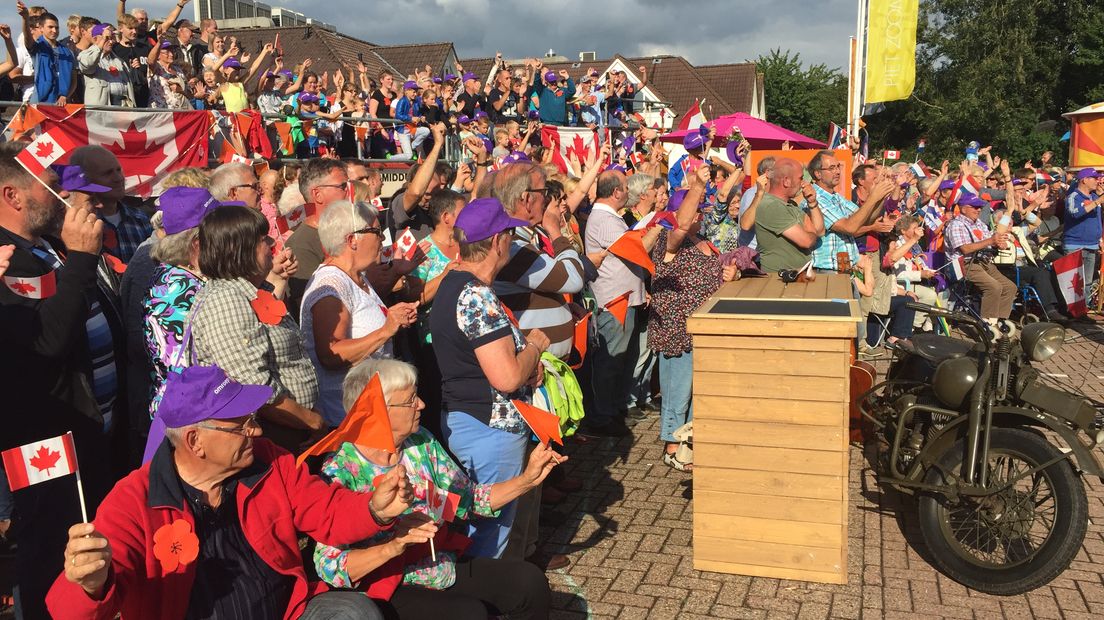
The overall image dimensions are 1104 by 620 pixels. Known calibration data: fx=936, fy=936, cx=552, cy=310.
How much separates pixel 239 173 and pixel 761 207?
356 cm

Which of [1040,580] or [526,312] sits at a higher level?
[526,312]

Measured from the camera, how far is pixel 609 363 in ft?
23.6

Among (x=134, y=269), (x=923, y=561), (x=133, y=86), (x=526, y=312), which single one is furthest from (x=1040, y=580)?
(x=133, y=86)

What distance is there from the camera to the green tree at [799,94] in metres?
57.2

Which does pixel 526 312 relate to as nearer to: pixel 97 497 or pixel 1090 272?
pixel 97 497

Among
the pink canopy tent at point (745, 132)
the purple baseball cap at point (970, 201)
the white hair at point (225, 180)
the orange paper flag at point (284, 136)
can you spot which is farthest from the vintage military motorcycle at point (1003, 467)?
the pink canopy tent at point (745, 132)

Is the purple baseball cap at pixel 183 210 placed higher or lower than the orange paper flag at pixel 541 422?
higher

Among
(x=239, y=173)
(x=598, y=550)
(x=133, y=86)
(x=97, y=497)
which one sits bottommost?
(x=598, y=550)

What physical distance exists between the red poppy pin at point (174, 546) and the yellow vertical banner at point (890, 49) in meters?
17.2

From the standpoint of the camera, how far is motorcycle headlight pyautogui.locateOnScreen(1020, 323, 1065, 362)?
4.50 meters

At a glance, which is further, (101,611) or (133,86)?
(133,86)

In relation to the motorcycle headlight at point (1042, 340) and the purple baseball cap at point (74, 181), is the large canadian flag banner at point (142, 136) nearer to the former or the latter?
the purple baseball cap at point (74, 181)

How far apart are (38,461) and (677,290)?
15.1 feet

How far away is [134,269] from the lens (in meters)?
4.06
